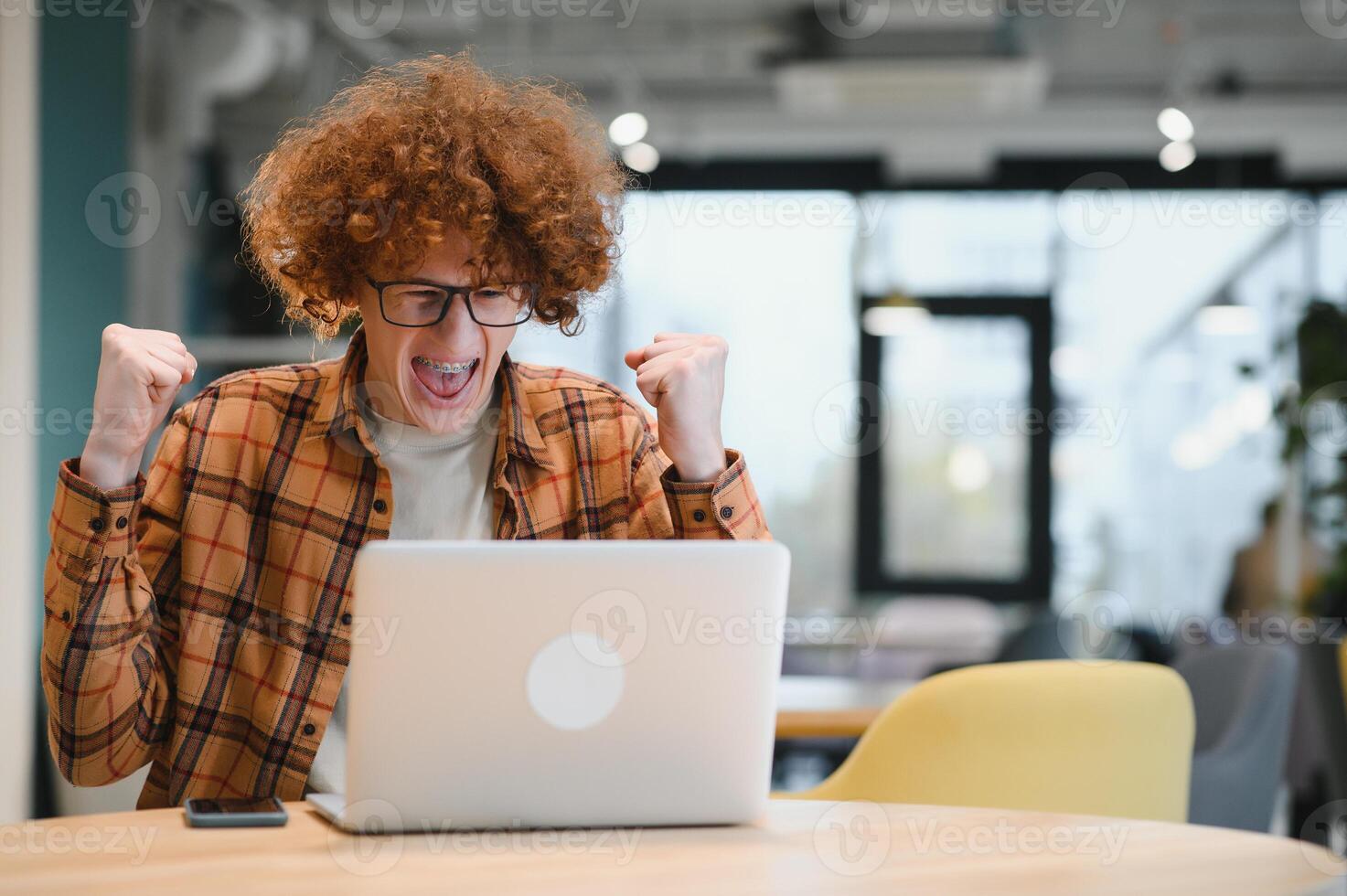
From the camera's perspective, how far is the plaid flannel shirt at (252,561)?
162 cm

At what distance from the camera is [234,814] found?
53.5 inches

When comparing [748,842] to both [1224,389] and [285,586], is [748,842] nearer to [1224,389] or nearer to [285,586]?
[285,586]

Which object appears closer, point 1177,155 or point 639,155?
point 639,155

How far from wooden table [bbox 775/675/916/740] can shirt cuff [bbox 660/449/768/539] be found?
2.83ft

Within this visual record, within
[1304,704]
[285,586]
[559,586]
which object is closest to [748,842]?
[559,586]

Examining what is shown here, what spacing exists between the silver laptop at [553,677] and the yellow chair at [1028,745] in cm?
74

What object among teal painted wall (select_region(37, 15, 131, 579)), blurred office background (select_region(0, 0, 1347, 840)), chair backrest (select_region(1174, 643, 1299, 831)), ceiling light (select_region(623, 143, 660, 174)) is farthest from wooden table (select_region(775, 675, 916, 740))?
ceiling light (select_region(623, 143, 660, 174))

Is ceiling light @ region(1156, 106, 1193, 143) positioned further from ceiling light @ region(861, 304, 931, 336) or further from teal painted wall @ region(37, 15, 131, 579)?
teal painted wall @ region(37, 15, 131, 579)

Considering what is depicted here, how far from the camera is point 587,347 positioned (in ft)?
24.5

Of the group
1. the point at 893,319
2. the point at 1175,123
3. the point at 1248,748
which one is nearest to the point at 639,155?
the point at 893,319

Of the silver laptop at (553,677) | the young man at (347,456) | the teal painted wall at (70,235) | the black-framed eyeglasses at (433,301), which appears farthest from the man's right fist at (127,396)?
the teal painted wall at (70,235)

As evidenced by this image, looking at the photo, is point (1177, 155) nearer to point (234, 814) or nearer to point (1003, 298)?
point (1003, 298)

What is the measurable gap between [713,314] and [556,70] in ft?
5.09

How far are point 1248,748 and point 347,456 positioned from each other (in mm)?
1759
